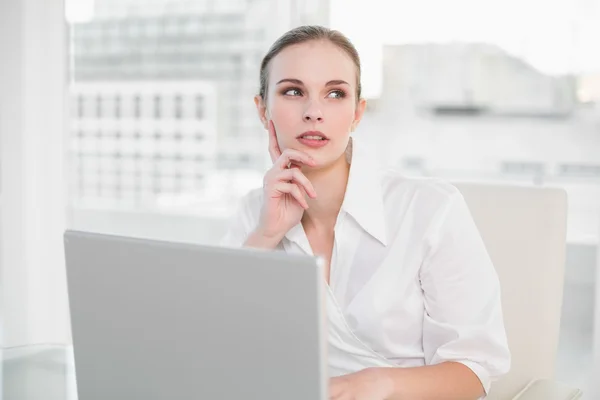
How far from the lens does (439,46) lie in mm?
9641

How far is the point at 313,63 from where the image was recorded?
126cm

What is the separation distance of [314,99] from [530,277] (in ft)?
1.78

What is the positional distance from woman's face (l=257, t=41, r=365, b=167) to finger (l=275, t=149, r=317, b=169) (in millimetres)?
13

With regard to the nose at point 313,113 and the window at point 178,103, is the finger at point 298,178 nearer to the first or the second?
the nose at point 313,113

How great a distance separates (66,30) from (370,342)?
234cm

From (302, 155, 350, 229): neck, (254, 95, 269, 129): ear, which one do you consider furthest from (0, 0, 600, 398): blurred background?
(302, 155, 350, 229): neck

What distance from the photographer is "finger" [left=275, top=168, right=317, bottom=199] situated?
1.27 m

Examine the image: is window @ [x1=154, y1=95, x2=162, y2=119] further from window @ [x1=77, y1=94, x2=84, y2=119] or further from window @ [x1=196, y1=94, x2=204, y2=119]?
window @ [x1=77, y1=94, x2=84, y2=119]

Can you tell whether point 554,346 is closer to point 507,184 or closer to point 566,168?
point 507,184

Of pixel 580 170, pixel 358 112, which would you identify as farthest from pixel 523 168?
pixel 358 112

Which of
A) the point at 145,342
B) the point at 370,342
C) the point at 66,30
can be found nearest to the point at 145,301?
the point at 145,342

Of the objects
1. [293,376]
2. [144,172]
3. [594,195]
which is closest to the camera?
[293,376]

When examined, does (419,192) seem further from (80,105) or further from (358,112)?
(80,105)

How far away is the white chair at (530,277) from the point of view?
1413 mm
